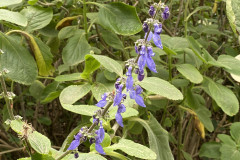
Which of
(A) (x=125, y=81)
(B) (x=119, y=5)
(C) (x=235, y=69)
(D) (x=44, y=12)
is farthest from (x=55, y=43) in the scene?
(A) (x=125, y=81)

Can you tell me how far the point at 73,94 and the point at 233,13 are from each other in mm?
525

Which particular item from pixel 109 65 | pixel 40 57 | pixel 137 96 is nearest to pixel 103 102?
pixel 137 96

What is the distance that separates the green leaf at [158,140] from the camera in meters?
0.86

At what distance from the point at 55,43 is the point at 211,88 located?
68 centimetres

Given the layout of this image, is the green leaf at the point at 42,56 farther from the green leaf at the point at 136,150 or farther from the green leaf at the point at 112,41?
the green leaf at the point at 136,150

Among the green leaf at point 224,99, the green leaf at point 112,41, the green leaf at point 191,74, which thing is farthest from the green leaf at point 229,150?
the green leaf at point 112,41

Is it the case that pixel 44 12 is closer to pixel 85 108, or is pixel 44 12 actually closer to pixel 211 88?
pixel 85 108

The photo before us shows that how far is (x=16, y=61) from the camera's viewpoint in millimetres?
1003

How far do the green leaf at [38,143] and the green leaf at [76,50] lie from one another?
1.63 feet

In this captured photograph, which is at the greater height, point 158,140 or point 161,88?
point 161,88

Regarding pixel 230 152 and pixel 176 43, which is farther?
pixel 230 152

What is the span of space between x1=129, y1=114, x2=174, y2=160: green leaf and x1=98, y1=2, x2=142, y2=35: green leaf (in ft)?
1.00

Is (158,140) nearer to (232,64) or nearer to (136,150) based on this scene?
(136,150)

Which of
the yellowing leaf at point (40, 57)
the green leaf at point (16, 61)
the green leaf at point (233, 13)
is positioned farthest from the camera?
the yellowing leaf at point (40, 57)
